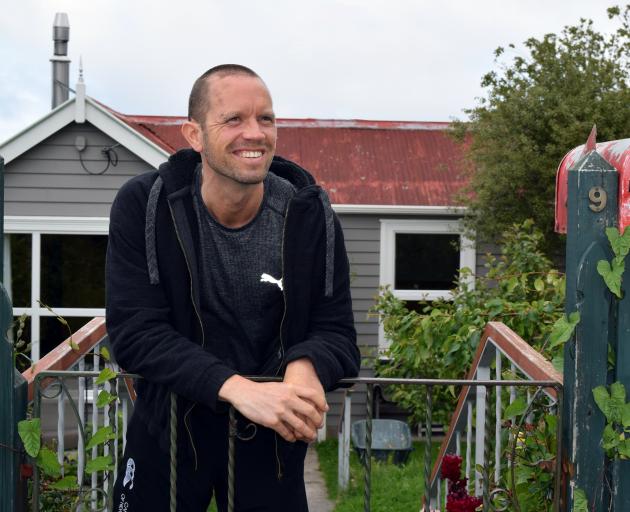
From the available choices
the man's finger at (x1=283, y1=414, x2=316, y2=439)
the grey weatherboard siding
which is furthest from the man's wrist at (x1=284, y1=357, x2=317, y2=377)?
the grey weatherboard siding

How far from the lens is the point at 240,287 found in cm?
271

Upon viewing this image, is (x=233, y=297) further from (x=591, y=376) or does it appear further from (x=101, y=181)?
(x=101, y=181)

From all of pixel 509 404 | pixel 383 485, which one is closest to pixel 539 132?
pixel 383 485

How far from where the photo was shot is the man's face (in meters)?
2.64

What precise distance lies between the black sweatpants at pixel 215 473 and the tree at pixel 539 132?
8474 millimetres

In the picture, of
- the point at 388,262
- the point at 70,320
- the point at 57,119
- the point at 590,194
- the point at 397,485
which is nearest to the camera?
the point at 590,194

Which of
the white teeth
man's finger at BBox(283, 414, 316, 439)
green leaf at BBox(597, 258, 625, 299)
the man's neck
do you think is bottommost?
man's finger at BBox(283, 414, 316, 439)

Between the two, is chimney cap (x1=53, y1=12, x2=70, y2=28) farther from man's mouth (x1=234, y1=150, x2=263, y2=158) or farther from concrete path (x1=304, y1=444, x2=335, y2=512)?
man's mouth (x1=234, y1=150, x2=263, y2=158)

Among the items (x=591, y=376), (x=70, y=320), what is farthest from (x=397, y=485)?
(x=591, y=376)

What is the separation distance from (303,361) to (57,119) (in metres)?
7.99

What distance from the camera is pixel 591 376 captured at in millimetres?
2676

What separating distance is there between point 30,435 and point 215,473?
1.86 feet

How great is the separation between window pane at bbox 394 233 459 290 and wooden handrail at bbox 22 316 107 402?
27.4 feet

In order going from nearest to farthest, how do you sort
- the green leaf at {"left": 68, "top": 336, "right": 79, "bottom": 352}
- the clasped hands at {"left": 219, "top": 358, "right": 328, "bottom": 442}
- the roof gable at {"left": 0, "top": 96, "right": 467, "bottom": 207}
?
the clasped hands at {"left": 219, "top": 358, "right": 328, "bottom": 442}
the green leaf at {"left": 68, "top": 336, "right": 79, "bottom": 352}
the roof gable at {"left": 0, "top": 96, "right": 467, "bottom": 207}
